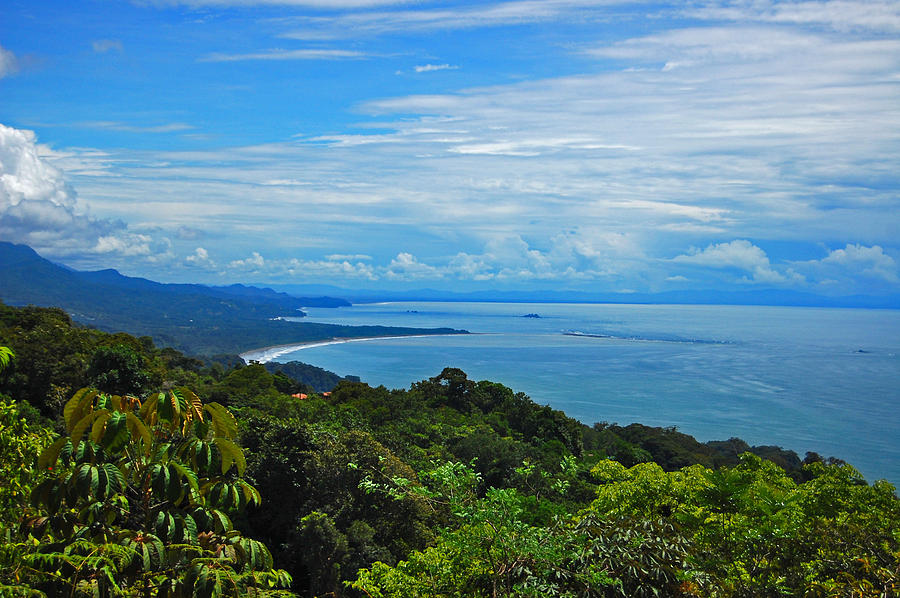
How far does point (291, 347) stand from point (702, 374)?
77186 mm

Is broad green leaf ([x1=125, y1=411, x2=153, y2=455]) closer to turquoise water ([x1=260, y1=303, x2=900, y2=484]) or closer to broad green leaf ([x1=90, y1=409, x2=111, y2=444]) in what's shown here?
broad green leaf ([x1=90, y1=409, x2=111, y2=444])

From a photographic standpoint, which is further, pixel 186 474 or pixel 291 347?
pixel 291 347

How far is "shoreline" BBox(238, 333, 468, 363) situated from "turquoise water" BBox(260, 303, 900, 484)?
10.7 feet

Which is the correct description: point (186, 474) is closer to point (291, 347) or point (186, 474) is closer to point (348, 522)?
point (348, 522)

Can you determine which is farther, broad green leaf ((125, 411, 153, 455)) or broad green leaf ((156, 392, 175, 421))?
broad green leaf ((156, 392, 175, 421))

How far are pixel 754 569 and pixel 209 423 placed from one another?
496cm

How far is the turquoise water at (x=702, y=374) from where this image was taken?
5584 centimetres

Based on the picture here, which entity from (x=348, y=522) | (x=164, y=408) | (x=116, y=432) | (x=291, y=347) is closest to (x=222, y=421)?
(x=164, y=408)

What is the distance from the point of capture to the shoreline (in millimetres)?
110062

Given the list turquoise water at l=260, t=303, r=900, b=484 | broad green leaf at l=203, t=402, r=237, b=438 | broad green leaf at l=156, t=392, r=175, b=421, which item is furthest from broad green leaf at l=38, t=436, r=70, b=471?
turquoise water at l=260, t=303, r=900, b=484

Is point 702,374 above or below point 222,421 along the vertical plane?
below

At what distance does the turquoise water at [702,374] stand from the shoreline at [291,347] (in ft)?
10.7

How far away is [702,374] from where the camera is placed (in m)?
87.0

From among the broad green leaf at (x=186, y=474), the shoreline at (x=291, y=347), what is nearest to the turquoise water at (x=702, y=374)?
the shoreline at (x=291, y=347)
